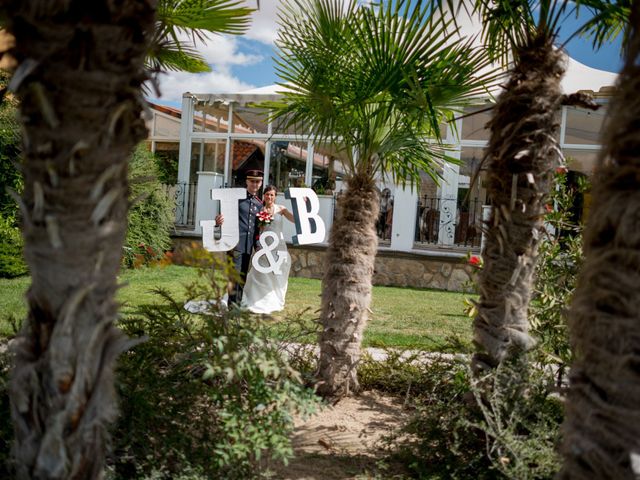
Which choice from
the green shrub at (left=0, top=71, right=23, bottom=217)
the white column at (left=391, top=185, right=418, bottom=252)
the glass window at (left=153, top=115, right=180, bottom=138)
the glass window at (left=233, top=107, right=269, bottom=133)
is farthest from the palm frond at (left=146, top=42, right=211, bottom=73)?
the glass window at (left=153, top=115, right=180, bottom=138)

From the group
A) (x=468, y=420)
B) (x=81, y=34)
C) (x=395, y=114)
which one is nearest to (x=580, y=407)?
(x=468, y=420)

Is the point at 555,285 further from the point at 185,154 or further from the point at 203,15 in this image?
the point at 185,154

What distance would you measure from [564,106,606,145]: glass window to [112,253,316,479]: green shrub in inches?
471

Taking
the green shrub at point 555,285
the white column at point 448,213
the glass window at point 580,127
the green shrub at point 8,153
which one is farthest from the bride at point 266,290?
the glass window at point 580,127

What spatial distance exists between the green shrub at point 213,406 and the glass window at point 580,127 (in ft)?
39.2

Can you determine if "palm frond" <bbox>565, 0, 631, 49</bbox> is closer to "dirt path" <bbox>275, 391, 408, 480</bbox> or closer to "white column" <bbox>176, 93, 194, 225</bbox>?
"dirt path" <bbox>275, 391, 408, 480</bbox>

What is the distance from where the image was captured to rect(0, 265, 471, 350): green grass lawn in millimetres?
7027

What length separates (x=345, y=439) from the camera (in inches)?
156

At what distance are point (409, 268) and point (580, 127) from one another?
522cm

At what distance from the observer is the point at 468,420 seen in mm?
3225

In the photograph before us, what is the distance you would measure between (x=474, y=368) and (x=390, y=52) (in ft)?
7.56

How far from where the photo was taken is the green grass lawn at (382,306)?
7.03 m

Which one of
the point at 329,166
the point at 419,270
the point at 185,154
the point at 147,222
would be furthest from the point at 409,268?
the point at 185,154

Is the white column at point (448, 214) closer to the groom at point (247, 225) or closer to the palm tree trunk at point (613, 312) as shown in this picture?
the groom at point (247, 225)
